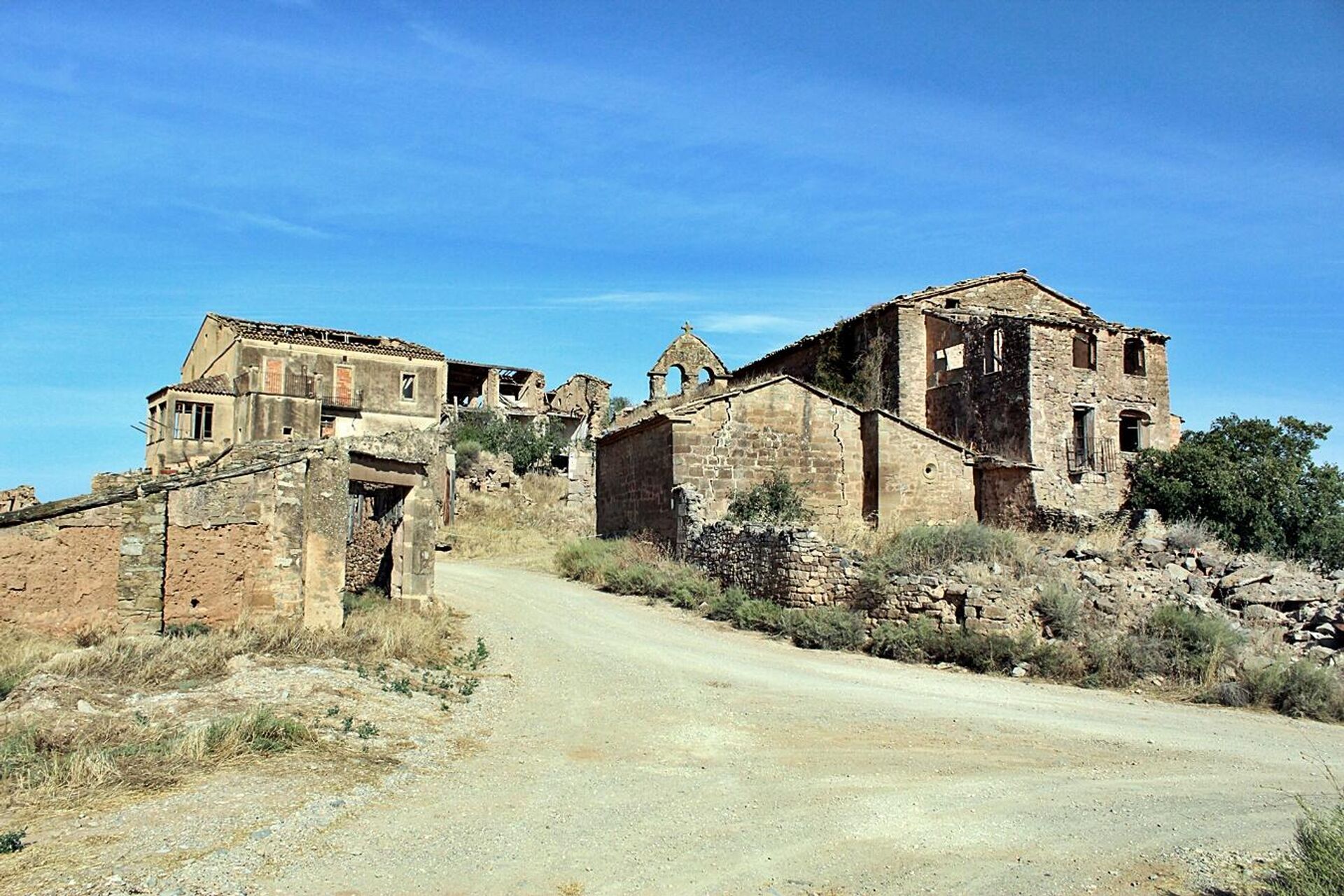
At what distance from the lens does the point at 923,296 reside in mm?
30375

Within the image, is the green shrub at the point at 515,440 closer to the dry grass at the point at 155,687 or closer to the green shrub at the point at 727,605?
the green shrub at the point at 727,605

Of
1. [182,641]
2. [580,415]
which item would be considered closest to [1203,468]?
[182,641]

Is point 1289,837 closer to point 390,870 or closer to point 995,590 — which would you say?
point 390,870

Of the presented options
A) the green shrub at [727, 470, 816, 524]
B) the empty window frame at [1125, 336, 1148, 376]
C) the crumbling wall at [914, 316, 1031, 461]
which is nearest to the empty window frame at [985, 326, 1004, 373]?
the crumbling wall at [914, 316, 1031, 461]

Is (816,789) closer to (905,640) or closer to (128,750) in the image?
(128,750)

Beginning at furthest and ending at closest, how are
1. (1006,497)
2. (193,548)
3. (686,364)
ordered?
1. (686,364)
2. (1006,497)
3. (193,548)

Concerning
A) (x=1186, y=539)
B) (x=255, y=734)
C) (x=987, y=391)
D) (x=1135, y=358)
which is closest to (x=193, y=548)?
(x=255, y=734)

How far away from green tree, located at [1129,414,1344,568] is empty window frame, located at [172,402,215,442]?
37.4 meters

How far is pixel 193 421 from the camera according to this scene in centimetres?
4166

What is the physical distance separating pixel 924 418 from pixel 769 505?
10.9 metres

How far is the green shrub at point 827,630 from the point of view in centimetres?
1424

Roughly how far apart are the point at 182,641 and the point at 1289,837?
10.2 meters

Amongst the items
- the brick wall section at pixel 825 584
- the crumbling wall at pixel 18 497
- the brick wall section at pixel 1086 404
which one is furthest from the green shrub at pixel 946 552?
the crumbling wall at pixel 18 497

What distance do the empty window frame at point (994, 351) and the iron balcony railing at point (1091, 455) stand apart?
3.02 meters
